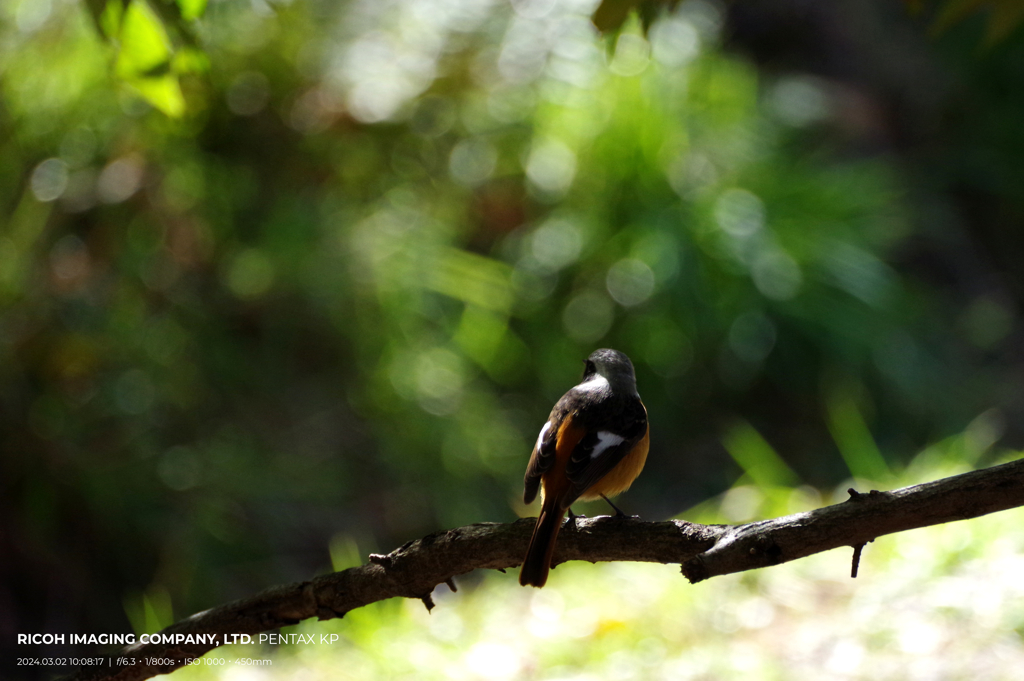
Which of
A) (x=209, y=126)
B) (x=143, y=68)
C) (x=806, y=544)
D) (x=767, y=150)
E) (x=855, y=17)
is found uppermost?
(x=855, y=17)

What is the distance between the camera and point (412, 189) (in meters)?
5.13

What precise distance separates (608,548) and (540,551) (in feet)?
0.45

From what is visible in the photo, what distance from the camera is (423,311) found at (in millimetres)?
Answer: 4738

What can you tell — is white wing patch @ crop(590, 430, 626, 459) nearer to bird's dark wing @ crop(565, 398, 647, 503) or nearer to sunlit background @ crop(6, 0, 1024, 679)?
bird's dark wing @ crop(565, 398, 647, 503)

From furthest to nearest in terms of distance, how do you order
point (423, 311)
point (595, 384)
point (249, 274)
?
point (423, 311), point (249, 274), point (595, 384)

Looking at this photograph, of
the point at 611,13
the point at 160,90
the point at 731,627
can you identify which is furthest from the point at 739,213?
the point at 160,90

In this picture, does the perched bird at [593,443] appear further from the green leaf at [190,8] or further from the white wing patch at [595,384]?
the green leaf at [190,8]

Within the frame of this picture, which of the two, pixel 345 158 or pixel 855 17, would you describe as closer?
pixel 345 158

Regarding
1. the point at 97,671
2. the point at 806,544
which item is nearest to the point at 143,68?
the point at 97,671

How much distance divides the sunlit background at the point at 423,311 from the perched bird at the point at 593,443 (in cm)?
119

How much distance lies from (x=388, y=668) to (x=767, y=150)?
14.0ft

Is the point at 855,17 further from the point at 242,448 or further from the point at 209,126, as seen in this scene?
the point at 242,448

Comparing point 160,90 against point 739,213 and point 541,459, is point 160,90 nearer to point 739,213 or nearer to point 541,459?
point 541,459

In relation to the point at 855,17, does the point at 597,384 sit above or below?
below
